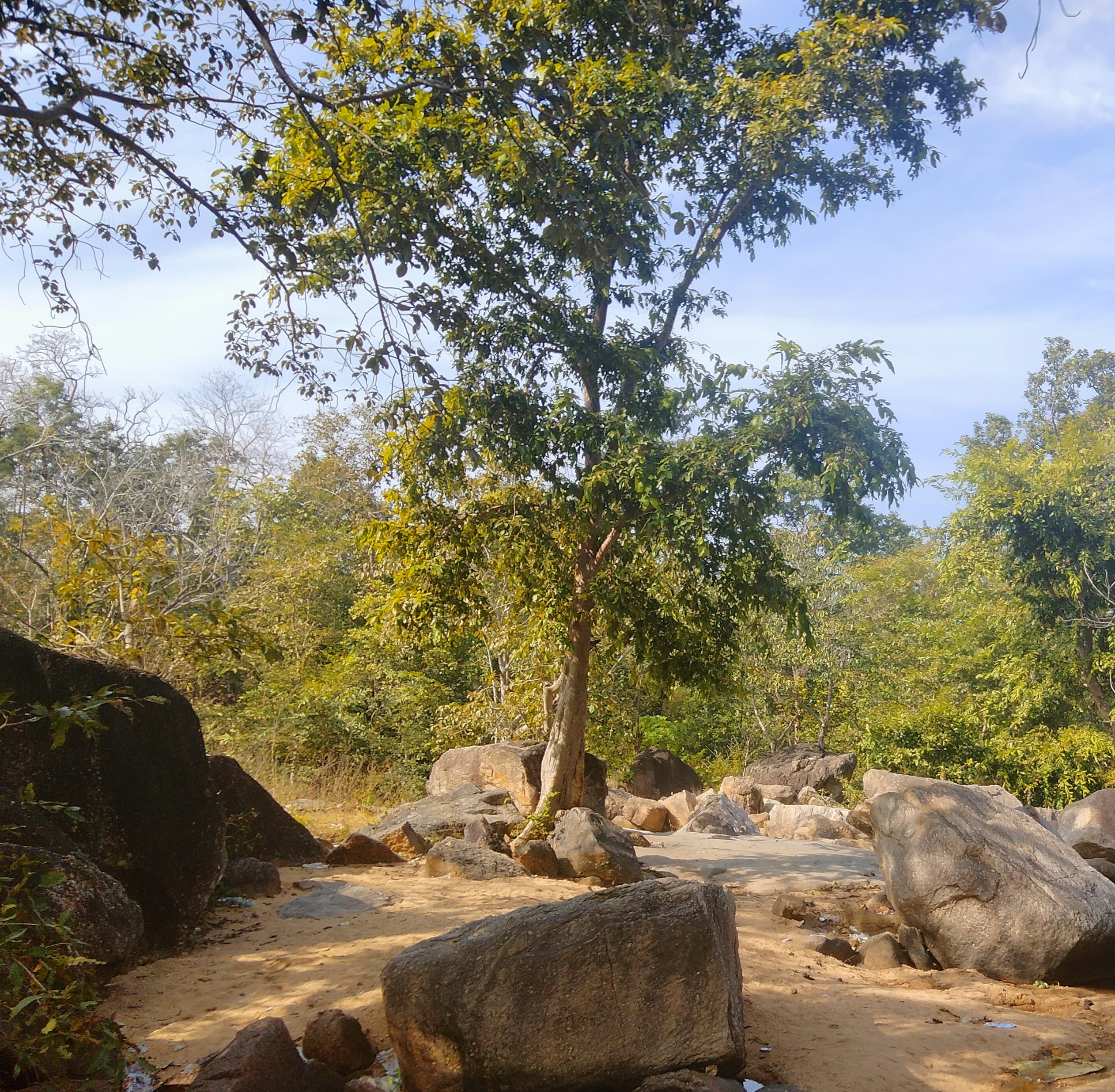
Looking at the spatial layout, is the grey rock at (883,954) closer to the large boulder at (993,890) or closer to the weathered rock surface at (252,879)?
the large boulder at (993,890)

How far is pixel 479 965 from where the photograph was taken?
168 inches

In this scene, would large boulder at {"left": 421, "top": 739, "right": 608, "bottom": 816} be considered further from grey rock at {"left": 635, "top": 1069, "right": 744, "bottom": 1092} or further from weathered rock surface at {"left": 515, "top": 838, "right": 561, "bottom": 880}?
grey rock at {"left": 635, "top": 1069, "right": 744, "bottom": 1092}

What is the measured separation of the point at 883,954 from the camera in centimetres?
674

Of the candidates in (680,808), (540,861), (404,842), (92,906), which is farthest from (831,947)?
(680,808)

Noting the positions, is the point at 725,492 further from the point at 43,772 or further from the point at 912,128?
the point at 43,772

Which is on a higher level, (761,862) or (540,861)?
(540,861)

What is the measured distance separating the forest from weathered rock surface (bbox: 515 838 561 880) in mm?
2287

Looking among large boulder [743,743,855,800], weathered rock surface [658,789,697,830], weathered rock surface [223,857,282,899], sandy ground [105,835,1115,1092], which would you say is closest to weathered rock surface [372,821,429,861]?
sandy ground [105,835,1115,1092]

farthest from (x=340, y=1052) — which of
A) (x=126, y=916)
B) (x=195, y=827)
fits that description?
(x=195, y=827)

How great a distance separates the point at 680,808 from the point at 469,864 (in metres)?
6.91

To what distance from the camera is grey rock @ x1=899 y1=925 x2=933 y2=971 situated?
668 centimetres

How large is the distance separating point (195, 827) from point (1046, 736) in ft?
48.3

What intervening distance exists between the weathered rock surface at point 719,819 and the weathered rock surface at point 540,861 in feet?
15.3

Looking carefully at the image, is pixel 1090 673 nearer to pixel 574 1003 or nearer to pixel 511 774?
pixel 511 774
